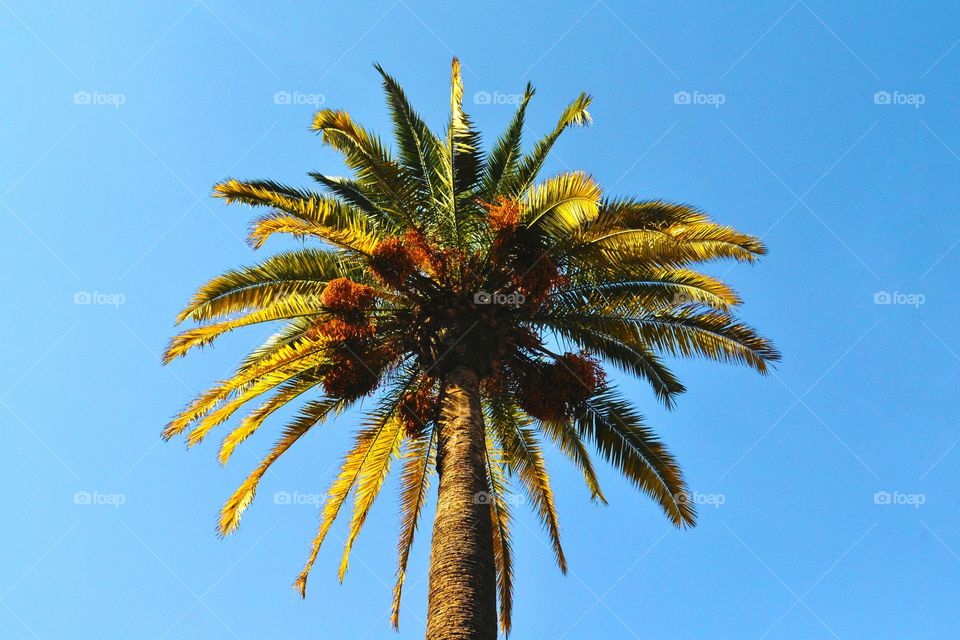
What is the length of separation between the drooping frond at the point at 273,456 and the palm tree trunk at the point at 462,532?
91.8 inches

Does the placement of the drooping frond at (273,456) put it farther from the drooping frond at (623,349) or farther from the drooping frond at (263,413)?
the drooping frond at (623,349)

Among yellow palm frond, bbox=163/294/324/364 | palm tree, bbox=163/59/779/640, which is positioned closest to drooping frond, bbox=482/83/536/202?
palm tree, bbox=163/59/779/640

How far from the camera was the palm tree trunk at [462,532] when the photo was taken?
29.7ft

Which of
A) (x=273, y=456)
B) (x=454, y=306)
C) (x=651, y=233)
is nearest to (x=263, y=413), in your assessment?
(x=273, y=456)

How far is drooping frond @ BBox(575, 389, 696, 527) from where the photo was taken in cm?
1327

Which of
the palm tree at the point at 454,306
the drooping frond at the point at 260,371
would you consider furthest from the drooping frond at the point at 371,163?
the drooping frond at the point at 260,371

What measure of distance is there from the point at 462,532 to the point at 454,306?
3.52m

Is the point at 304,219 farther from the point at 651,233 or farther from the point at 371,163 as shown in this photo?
the point at 651,233

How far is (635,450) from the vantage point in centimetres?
1339

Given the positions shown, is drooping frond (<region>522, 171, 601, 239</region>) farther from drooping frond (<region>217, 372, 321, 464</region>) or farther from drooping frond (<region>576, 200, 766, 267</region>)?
drooping frond (<region>217, 372, 321, 464</region>)

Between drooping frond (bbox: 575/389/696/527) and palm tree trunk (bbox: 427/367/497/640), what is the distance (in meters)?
2.44

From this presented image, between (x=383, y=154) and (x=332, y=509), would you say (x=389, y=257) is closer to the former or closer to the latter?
(x=383, y=154)

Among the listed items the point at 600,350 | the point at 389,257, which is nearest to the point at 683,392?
the point at 600,350

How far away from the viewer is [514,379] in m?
12.9
